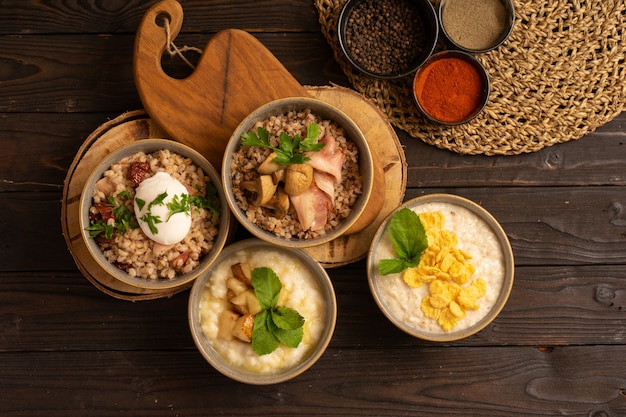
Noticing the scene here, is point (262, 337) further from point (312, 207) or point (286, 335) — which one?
point (312, 207)

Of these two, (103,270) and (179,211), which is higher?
(179,211)

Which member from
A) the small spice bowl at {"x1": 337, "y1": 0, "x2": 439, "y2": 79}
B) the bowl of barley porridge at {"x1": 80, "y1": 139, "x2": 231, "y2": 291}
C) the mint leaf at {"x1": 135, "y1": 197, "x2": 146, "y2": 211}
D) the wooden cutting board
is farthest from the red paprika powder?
the mint leaf at {"x1": 135, "y1": 197, "x2": 146, "y2": 211}

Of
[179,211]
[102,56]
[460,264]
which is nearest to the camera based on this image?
[179,211]

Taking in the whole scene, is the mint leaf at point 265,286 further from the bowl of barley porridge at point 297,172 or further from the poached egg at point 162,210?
the poached egg at point 162,210

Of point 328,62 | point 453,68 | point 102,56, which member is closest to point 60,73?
point 102,56

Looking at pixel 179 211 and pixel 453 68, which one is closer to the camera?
pixel 179 211

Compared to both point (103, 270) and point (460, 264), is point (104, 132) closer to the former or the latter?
point (103, 270)

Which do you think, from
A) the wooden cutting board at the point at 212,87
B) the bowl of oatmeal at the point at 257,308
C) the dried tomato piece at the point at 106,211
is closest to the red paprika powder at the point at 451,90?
the wooden cutting board at the point at 212,87
